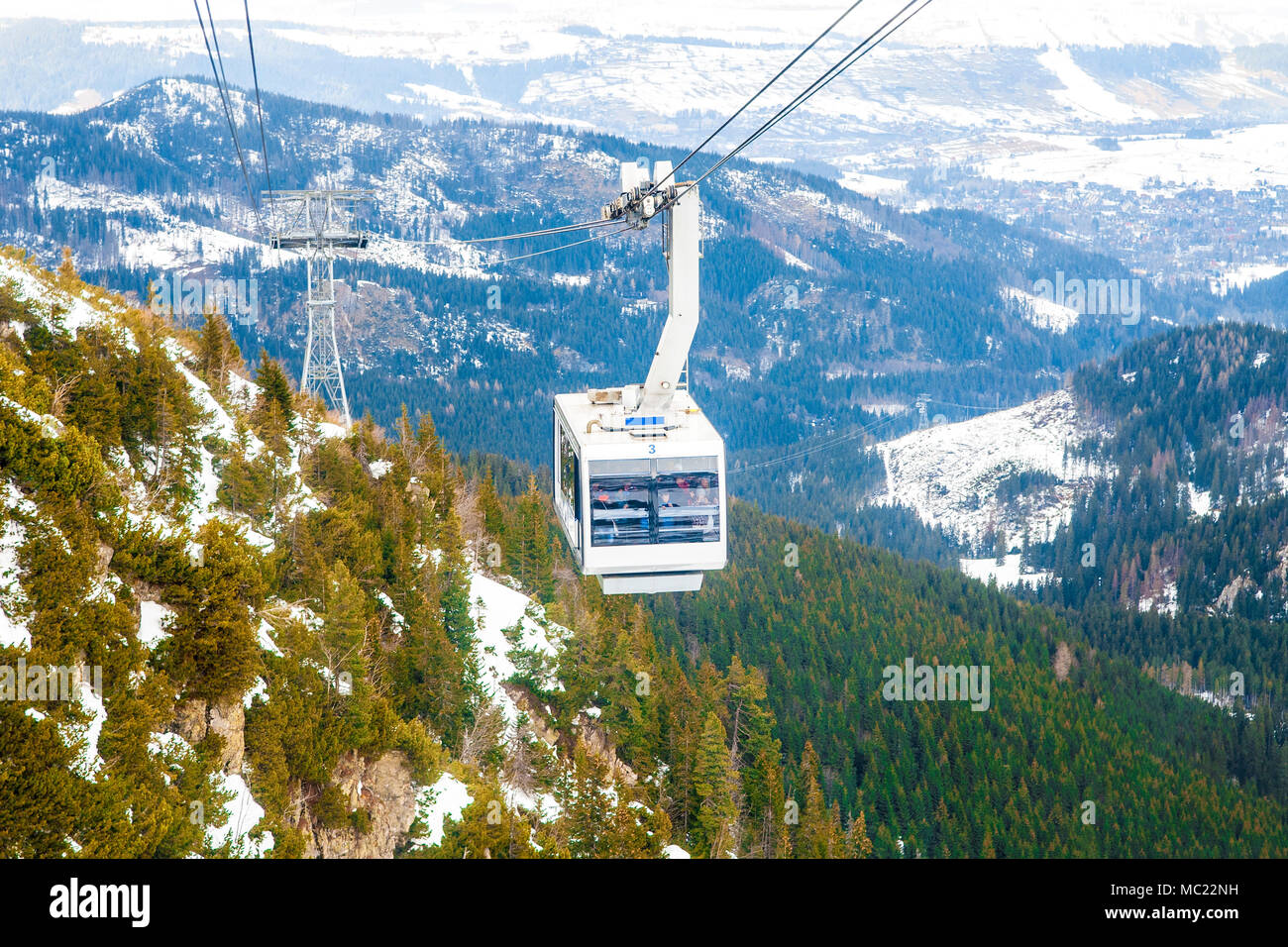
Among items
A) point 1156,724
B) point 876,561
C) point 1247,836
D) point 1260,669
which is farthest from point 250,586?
point 1260,669

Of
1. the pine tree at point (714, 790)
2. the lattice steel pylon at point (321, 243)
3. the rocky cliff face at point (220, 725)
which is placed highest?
the lattice steel pylon at point (321, 243)

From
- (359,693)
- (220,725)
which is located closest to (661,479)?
(220,725)

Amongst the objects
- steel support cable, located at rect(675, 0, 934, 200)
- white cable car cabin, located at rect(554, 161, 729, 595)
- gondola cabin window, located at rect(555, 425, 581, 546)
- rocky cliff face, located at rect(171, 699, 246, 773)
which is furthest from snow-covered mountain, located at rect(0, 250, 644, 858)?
steel support cable, located at rect(675, 0, 934, 200)

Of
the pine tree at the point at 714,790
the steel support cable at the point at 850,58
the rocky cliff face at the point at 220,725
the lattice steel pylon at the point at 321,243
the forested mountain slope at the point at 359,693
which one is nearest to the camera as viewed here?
the steel support cable at the point at 850,58

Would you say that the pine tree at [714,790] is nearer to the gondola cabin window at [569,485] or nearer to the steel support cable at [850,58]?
the gondola cabin window at [569,485]

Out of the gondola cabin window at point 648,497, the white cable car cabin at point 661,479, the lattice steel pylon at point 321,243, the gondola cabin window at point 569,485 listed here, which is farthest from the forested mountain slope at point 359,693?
the gondola cabin window at point 648,497

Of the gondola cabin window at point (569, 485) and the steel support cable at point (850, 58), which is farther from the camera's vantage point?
the gondola cabin window at point (569, 485)

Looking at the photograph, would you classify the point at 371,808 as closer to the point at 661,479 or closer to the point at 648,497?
the point at 648,497

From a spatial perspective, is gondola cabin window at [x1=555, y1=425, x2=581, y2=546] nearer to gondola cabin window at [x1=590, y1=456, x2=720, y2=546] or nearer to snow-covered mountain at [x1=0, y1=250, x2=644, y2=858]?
gondola cabin window at [x1=590, y1=456, x2=720, y2=546]
